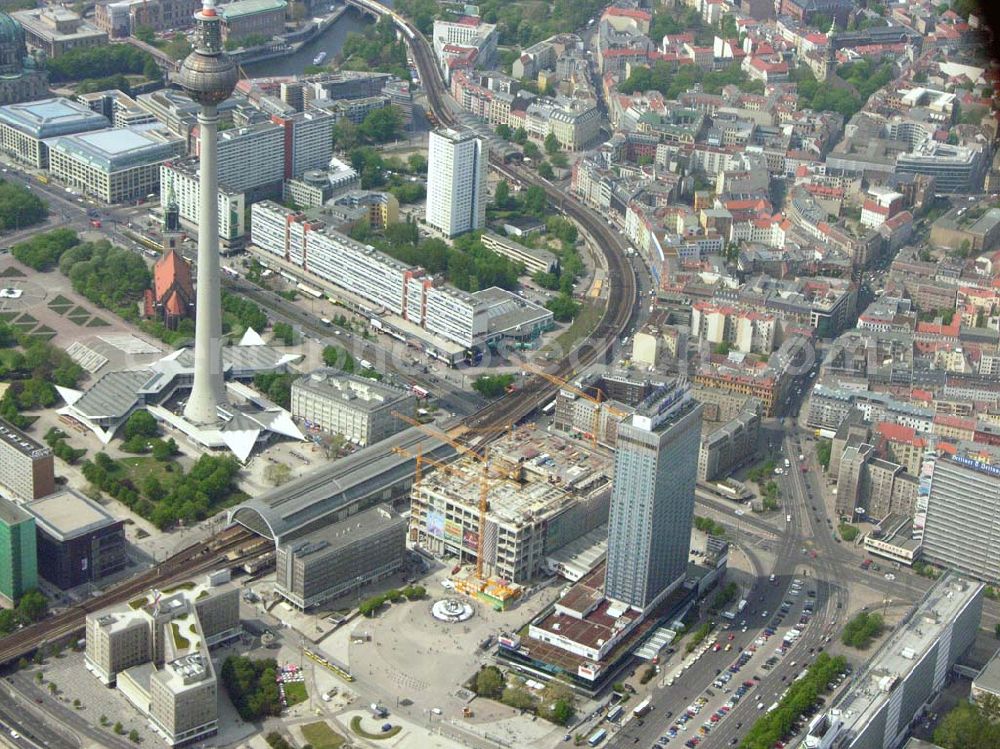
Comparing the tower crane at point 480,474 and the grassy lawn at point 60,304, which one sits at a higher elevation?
the tower crane at point 480,474

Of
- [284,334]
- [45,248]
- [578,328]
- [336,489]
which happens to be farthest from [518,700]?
[45,248]

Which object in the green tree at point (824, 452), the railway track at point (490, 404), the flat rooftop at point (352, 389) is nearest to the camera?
the railway track at point (490, 404)

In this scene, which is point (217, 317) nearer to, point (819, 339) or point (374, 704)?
point (374, 704)

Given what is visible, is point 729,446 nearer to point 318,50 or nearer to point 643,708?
point 643,708

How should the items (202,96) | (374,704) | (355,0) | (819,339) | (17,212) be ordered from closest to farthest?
(374,704) → (202,96) → (819,339) → (17,212) → (355,0)

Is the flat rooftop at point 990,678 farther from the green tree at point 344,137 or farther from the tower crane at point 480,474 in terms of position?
the green tree at point 344,137

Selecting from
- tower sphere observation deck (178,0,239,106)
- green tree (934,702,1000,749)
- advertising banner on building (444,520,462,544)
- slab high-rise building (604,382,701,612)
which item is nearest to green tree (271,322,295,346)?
tower sphere observation deck (178,0,239,106)

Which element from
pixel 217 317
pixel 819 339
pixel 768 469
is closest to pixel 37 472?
pixel 217 317

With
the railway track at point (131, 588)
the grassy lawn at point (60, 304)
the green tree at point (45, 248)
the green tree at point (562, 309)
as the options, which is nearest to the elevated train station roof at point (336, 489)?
the railway track at point (131, 588)
